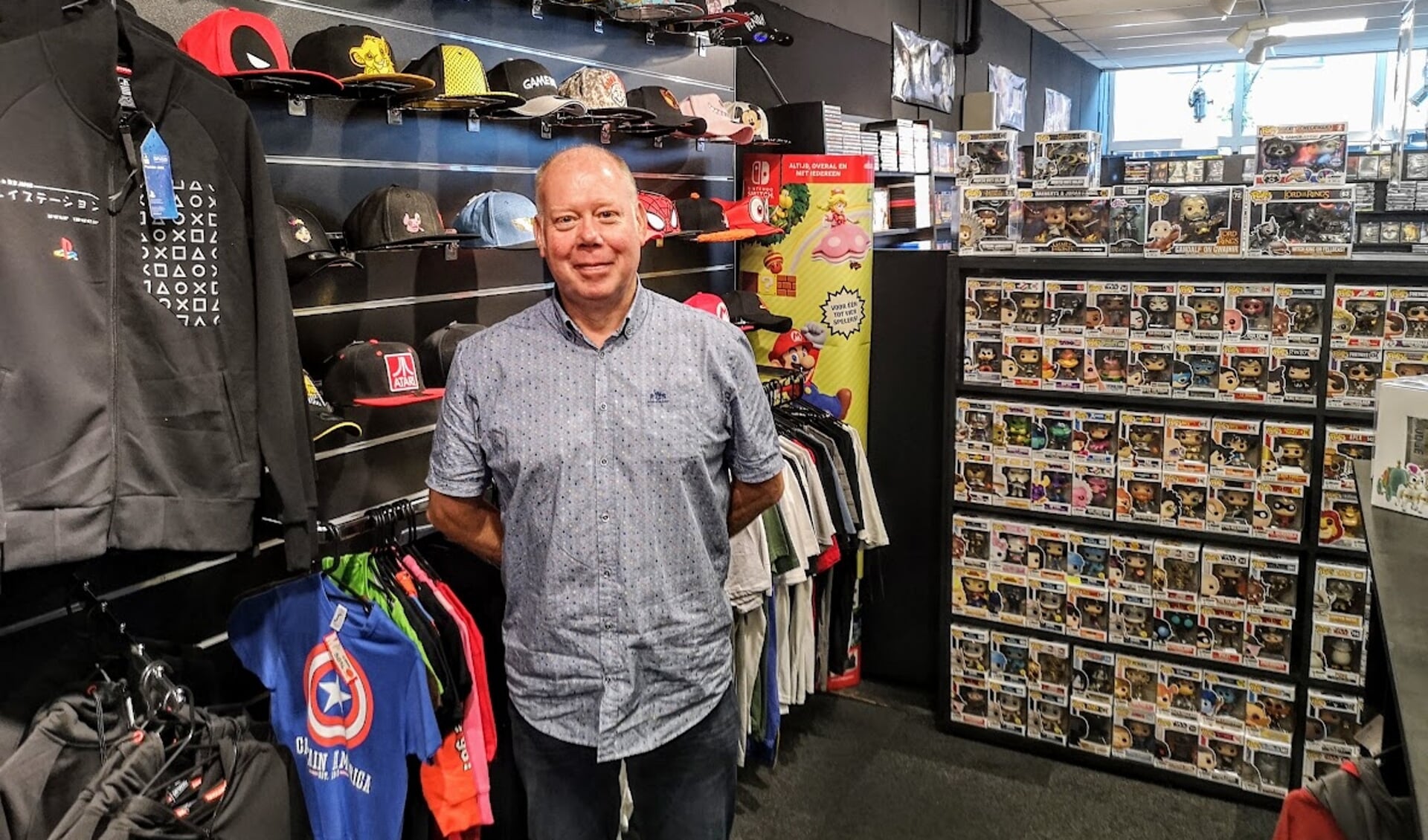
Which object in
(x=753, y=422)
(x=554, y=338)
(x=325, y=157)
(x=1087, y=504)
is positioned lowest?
(x=1087, y=504)

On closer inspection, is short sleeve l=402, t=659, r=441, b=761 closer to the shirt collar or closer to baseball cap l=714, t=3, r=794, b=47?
the shirt collar

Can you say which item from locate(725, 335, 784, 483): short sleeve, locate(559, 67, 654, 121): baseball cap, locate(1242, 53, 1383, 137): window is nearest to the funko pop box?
locate(725, 335, 784, 483): short sleeve

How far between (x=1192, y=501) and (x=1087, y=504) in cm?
31

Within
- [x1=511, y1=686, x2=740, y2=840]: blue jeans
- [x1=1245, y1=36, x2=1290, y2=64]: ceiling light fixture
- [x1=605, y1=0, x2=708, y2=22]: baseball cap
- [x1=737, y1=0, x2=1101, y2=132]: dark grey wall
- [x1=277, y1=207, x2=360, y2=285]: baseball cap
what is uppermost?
[x1=1245, y1=36, x2=1290, y2=64]: ceiling light fixture

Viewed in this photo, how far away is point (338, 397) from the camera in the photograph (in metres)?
2.40

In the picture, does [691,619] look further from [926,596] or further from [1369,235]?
[1369,235]

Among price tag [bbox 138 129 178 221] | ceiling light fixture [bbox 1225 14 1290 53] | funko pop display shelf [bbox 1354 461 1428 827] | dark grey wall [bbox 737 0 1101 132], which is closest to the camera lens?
funko pop display shelf [bbox 1354 461 1428 827]

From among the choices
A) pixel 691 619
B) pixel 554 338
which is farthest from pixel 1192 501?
pixel 554 338

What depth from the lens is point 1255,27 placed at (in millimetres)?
8656

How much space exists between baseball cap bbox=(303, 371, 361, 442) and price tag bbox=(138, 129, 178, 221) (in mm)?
411

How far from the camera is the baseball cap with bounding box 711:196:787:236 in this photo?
391cm

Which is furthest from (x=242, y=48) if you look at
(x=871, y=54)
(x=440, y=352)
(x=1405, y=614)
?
(x=871, y=54)

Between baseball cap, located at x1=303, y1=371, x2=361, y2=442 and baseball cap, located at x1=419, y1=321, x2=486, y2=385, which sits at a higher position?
baseball cap, located at x1=419, y1=321, x2=486, y2=385

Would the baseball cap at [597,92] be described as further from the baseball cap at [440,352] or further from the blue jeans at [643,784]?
the blue jeans at [643,784]
